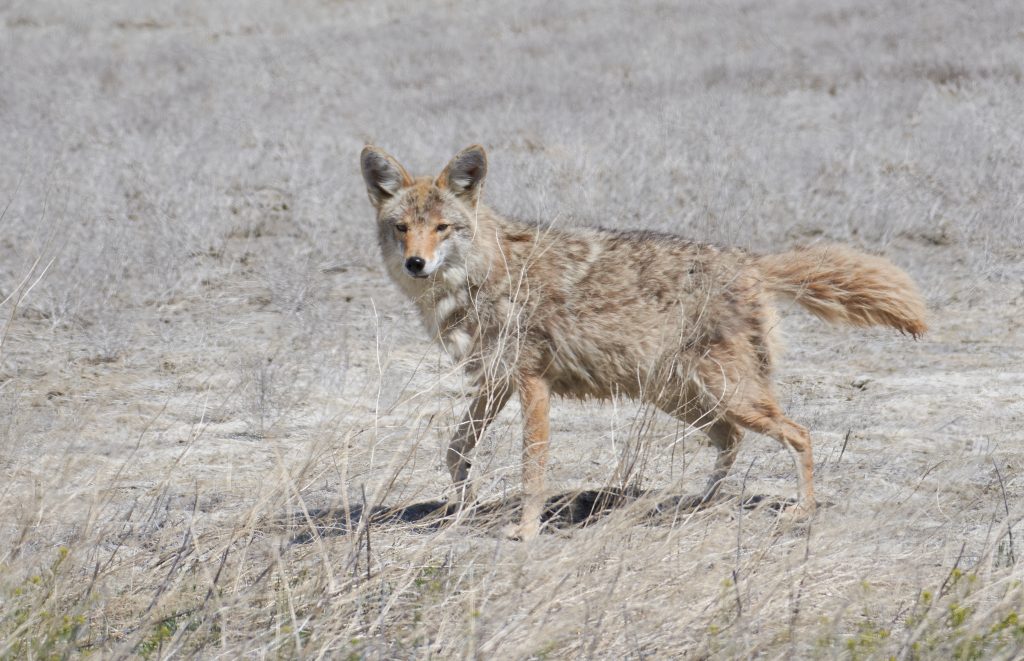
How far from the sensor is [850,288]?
207 inches

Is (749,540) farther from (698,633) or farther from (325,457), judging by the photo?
(325,457)

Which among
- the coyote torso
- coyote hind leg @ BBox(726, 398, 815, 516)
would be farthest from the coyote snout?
coyote hind leg @ BBox(726, 398, 815, 516)

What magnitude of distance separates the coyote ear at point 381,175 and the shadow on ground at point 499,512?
5.17 ft

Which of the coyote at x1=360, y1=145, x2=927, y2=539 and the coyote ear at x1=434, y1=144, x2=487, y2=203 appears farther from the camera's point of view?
the coyote ear at x1=434, y1=144, x2=487, y2=203

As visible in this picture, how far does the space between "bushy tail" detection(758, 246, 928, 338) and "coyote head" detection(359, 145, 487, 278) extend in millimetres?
1453

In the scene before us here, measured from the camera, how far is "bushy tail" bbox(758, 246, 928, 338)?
5203 millimetres

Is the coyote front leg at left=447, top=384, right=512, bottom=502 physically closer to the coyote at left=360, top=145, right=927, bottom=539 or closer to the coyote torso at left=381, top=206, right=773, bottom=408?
the coyote at left=360, top=145, right=927, bottom=539

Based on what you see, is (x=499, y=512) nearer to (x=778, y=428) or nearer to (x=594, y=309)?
(x=594, y=309)

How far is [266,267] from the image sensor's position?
28.8 ft

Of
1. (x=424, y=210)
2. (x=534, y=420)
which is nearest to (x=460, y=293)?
(x=424, y=210)

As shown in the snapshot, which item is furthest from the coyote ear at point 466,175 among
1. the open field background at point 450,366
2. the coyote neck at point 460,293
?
the open field background at point 450,366

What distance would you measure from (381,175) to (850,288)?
236 cm

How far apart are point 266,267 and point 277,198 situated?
1.95 m

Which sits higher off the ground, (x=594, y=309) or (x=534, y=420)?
(x=594, y=309)
